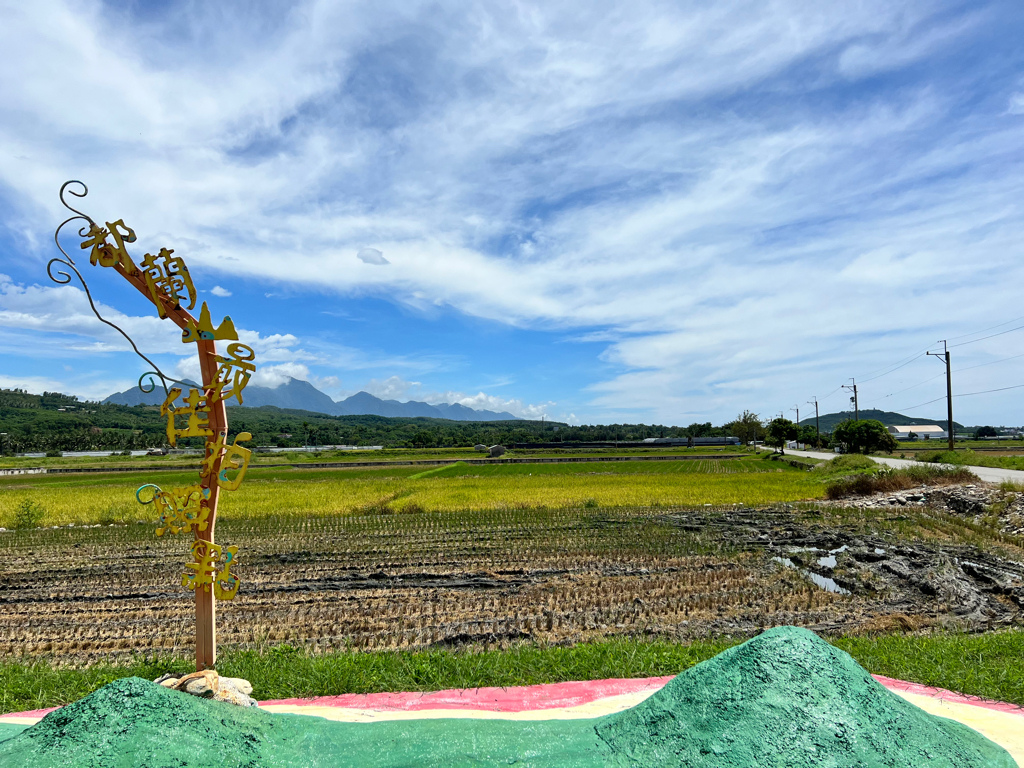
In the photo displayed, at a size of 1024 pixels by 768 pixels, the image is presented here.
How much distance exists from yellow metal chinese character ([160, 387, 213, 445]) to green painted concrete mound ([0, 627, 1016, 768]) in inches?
76.0

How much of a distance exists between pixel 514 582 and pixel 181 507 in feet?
23.5

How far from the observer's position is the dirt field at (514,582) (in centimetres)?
816

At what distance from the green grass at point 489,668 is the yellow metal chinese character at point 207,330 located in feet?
11.4

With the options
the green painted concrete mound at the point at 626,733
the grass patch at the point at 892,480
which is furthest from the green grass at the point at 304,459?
the green painted concrete mound at the point at 626,733

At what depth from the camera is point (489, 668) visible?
5.87m

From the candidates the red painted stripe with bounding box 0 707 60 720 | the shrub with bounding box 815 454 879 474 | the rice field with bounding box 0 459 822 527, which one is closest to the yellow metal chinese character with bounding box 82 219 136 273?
the red painted stripe with bounding box 0 707 60 720

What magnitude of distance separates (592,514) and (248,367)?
1620 centimetres

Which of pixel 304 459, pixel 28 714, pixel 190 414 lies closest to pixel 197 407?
pixel 190 414

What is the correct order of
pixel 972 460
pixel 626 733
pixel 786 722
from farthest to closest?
pixel 972 460
pixel 626 733
pixel 786 722

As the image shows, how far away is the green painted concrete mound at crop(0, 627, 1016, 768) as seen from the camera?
11.8ft

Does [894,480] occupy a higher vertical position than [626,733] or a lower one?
lower

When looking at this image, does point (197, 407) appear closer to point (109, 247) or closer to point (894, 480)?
point (109, 247)

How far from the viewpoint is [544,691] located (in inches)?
211

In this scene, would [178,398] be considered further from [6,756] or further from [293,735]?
[293,735]
